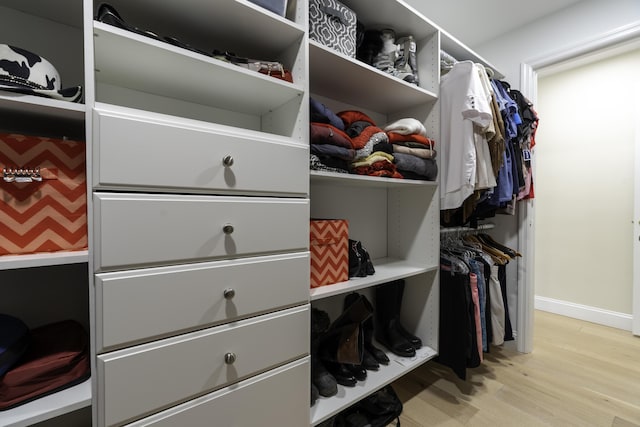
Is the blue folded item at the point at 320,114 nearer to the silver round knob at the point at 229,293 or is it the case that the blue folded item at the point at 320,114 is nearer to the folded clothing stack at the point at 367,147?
the folded clothing stack at the point at 367,147

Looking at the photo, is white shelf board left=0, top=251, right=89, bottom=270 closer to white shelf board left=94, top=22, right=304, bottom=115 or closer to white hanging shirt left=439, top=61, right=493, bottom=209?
white shelf board left=94, top=22, right=304, bottom=115

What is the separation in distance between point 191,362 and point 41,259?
0.45m

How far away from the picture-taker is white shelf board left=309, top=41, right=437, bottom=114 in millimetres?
1180

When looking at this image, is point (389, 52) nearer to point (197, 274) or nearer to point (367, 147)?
point (367, 147)

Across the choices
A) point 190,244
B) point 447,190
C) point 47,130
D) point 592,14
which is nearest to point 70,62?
point 47,130

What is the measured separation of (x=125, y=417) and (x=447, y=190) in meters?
1.58

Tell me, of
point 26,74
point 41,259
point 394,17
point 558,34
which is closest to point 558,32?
point 558,34

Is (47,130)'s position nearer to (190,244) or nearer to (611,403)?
(190,244)

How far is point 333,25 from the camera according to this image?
1.21m

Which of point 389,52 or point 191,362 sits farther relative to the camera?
point 389,52

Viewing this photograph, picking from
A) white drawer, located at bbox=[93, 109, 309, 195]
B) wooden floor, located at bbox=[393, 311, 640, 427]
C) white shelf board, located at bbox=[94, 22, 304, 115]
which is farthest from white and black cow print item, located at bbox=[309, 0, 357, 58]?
wooden floor, located at bbox=[393, 311, 640, 427]

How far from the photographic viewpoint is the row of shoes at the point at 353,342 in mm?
1265

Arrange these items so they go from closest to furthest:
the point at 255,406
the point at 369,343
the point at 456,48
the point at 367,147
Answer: the point at 255,406
the point at 367,147
the point at 369,343
the point at 456,48

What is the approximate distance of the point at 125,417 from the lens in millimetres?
695
